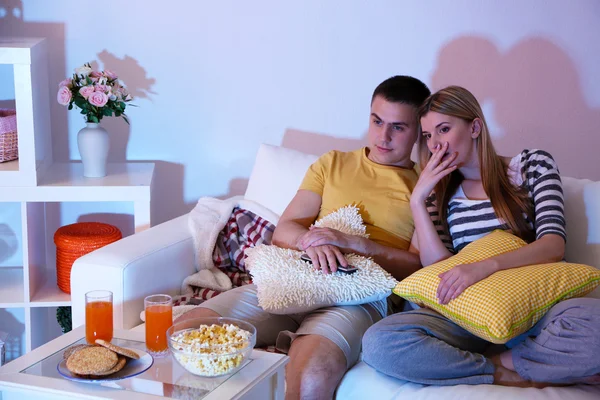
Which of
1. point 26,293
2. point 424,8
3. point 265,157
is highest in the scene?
point 424,8

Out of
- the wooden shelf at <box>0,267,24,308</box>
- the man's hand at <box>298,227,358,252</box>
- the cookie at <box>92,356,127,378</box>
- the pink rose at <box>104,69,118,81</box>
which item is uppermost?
the pink rose at <box>104,69,118,81</box>

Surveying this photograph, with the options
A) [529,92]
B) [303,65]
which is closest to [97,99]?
[303,65]

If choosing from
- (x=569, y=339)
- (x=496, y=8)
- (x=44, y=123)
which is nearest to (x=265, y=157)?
(x=44, y=123)

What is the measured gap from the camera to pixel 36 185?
104 inches

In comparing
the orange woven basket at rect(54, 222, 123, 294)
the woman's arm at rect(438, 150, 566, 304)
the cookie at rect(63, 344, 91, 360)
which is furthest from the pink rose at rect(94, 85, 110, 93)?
the woman's arm at rect(438, 150, 566, 304)

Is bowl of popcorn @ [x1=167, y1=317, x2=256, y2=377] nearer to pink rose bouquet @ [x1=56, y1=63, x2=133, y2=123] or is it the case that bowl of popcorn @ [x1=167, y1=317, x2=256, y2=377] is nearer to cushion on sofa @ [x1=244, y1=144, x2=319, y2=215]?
cushion on sofa @ [x1=244, y1=144, x2=319, y2=215]

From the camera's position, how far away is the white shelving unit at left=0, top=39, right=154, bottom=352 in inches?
102

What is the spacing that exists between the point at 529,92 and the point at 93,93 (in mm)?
1601

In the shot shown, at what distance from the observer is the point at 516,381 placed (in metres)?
1.93

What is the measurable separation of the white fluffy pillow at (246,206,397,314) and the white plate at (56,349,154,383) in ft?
1.50

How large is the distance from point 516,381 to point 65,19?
204cm

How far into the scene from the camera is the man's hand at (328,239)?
225 cm

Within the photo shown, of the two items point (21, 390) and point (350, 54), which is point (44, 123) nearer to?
point (350, 54)

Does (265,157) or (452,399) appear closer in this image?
(452,399)
